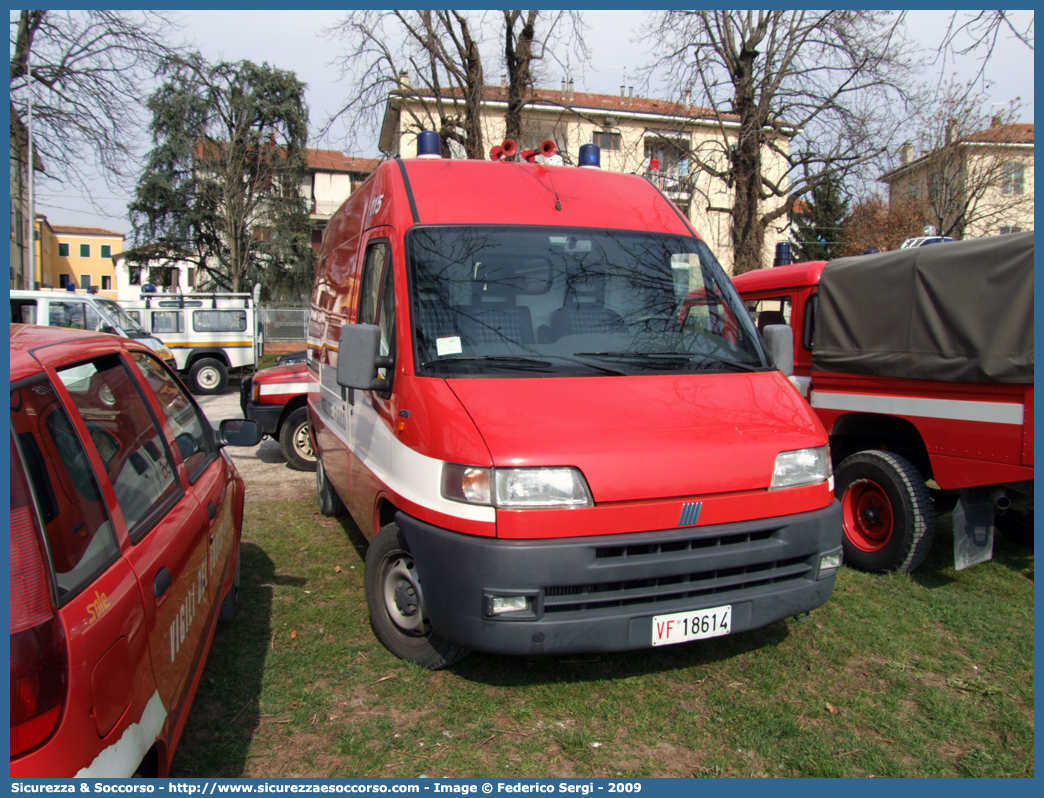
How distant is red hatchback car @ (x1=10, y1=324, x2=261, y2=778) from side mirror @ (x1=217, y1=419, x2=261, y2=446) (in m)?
0.63

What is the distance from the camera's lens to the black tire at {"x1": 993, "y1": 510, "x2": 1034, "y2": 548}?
592cm

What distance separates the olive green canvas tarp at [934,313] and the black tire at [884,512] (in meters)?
0.69

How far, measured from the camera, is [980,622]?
457 cm

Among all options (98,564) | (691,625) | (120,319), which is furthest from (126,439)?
(120,319)

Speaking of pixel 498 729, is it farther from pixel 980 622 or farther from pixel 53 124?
pixel 53 124

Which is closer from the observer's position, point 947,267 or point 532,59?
point 947,267

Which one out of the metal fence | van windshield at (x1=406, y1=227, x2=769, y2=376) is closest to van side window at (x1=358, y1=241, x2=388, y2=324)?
van windshield at (x1=406, y1=227, x2=769, y2=376)

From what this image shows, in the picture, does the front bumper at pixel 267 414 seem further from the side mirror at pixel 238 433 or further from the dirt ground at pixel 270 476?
the side mirror at pixel 238 433

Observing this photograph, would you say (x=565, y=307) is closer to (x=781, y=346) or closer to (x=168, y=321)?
(x=781, y=346)

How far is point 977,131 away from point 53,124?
23.5m

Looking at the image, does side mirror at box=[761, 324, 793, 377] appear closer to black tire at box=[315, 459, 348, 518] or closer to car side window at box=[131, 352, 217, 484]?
car side window at box=[131, 352, 217, 484]

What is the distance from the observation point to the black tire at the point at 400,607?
12.3 feet

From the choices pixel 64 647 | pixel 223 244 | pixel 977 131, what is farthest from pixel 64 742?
pixel 223 244

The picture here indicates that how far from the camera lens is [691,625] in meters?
3.38
